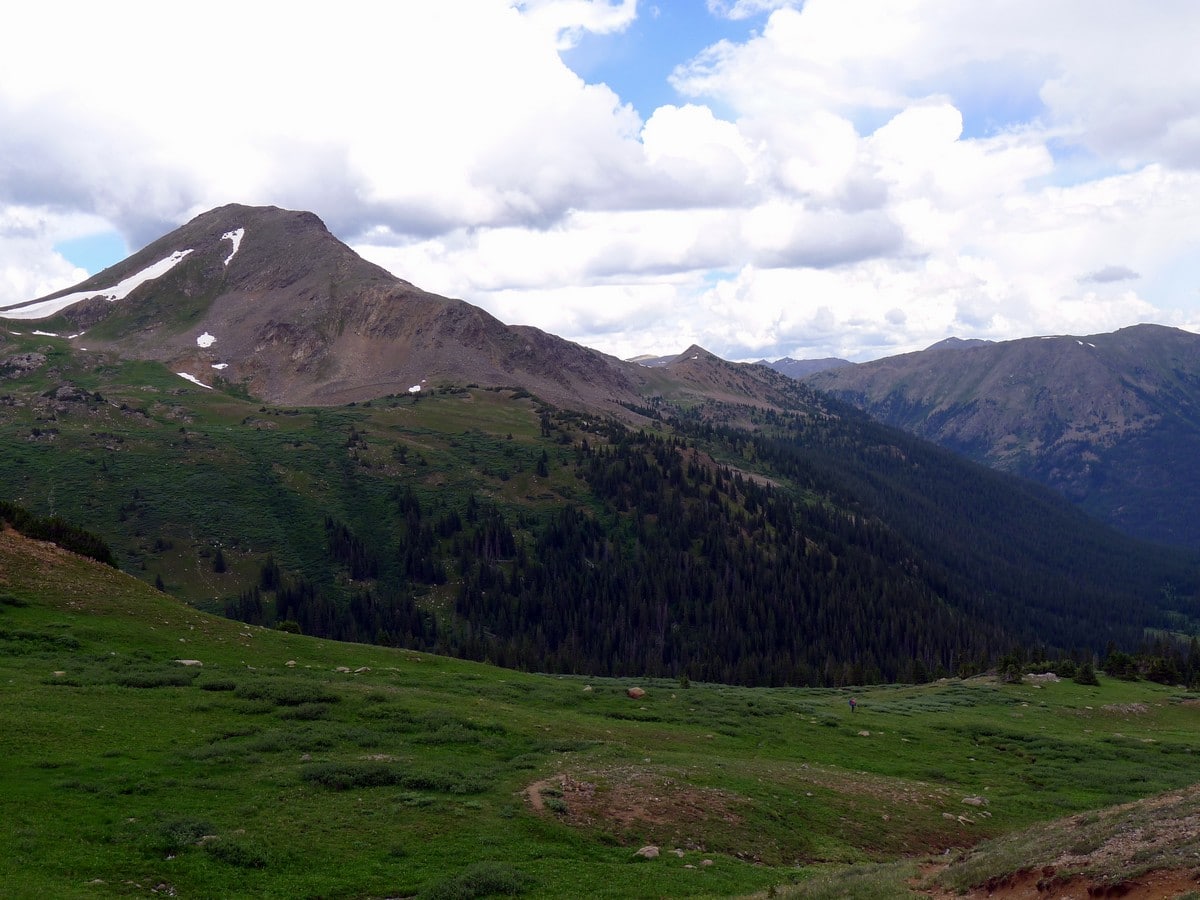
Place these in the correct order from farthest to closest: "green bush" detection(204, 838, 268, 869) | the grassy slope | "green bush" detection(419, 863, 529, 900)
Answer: the grassy slope
"green bush" detection(204, 838, 268, 869)
"green bush" detection(419, 863, 529, 900)

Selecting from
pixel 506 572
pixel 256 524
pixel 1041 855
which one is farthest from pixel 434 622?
pixel 1041 855

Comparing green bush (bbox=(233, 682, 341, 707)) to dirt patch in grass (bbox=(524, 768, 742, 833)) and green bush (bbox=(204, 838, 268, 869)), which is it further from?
green bush (bbox=(204, 838, 268, 869))

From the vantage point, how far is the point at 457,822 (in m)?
29.0

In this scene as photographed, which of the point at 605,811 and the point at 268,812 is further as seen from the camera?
the point at 605,811

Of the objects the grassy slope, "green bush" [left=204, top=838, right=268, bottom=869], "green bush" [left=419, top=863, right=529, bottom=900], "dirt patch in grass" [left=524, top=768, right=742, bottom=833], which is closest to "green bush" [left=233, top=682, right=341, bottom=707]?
the grassy slope

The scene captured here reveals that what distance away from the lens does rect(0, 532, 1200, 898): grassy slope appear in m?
25.0

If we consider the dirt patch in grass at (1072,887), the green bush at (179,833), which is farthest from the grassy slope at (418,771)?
the dirt patch in grass at (1072,887)

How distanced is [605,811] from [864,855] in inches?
453

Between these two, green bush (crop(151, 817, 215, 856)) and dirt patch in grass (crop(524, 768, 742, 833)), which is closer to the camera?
green bush (crop(151, 817, 215, 856))

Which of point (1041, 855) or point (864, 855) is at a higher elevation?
point (1041, 855)

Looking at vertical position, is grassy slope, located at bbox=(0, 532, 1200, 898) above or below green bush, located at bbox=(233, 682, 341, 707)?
below

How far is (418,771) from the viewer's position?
3350cm

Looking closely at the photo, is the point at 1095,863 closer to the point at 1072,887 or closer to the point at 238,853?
the point at 1072,887

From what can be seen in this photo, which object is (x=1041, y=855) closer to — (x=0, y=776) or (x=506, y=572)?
(x=0, y=776)
